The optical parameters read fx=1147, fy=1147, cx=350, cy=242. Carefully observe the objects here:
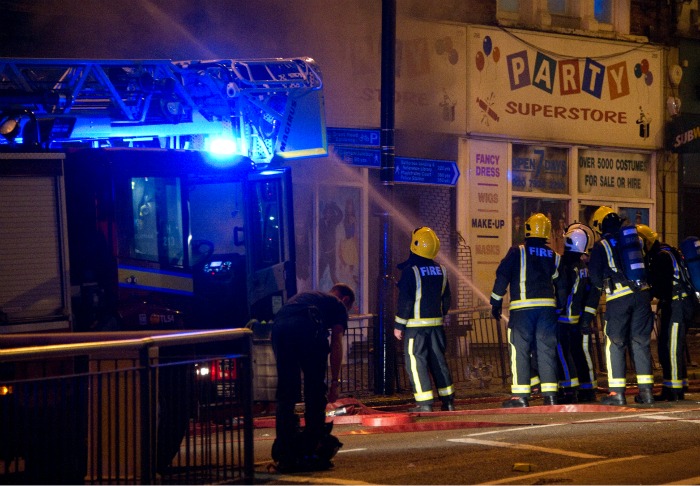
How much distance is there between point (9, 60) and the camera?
1110 cm

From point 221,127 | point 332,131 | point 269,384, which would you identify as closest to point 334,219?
point 332,131

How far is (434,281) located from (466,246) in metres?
6.67

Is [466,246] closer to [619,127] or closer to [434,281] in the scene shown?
[619,127]

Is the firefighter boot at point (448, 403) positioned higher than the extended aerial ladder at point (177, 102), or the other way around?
the extended aerial ladder at point (177, 102)

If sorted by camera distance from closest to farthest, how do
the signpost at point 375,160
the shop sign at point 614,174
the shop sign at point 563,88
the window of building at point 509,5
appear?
the signpost at point 375,160 < the shop sign at point 563,88 < the window of building at point 509,5 < the shop sign at point 614,174

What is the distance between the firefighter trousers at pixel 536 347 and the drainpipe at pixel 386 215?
2009mm

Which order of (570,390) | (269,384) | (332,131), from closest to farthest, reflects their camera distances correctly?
(269,384)
(570,390)
(332,131)

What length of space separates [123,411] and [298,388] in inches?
68.3

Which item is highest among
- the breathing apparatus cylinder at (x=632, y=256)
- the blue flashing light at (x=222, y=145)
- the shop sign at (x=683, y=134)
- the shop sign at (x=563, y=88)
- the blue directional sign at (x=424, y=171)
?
the shop sign at (x=563, y=88)

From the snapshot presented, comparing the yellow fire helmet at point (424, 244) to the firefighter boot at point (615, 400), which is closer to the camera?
the yellow fire helmet at point (424, 244)

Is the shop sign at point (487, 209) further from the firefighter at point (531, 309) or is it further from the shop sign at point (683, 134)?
the firefighter at point (531, 309)

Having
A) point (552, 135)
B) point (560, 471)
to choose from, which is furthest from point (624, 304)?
point (552, 135)

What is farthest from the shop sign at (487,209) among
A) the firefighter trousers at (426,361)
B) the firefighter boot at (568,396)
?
the firefighter trousers at (426,361)

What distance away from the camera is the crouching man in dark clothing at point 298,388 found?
25.0 feet
